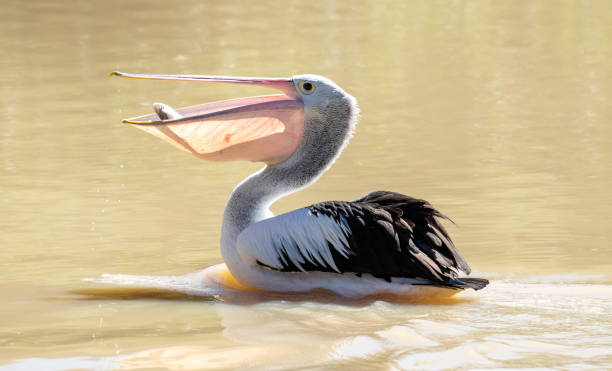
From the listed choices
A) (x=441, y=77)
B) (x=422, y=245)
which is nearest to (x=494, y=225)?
(x=422, y=245)

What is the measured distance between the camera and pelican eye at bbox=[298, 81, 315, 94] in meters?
5.19

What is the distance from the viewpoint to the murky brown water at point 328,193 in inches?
165

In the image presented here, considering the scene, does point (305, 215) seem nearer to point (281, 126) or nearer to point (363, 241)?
point (363, 241)

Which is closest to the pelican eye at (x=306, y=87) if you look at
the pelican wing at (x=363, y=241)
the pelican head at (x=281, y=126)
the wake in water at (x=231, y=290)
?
the pelican head at (x=281, y=126)

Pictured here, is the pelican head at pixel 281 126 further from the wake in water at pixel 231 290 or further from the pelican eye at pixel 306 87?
the wake in water at pixel 231 290

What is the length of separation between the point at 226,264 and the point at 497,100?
19.6ft

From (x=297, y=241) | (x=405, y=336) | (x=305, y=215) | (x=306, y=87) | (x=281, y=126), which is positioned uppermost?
(x=306, y=87)

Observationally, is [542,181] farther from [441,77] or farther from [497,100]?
[441,77]

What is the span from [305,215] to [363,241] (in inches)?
11.1

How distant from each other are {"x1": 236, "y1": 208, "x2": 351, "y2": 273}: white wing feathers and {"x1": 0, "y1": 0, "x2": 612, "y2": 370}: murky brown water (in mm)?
187

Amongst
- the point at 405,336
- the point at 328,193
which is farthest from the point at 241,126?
the point at 328,193

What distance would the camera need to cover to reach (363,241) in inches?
186

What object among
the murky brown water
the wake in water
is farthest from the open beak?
the murky brown water

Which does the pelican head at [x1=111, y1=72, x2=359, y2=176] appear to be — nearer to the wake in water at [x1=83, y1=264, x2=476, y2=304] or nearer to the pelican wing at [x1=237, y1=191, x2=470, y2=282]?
the pelican wing at [x1=237, y1=191, x2=470, y2=282]
